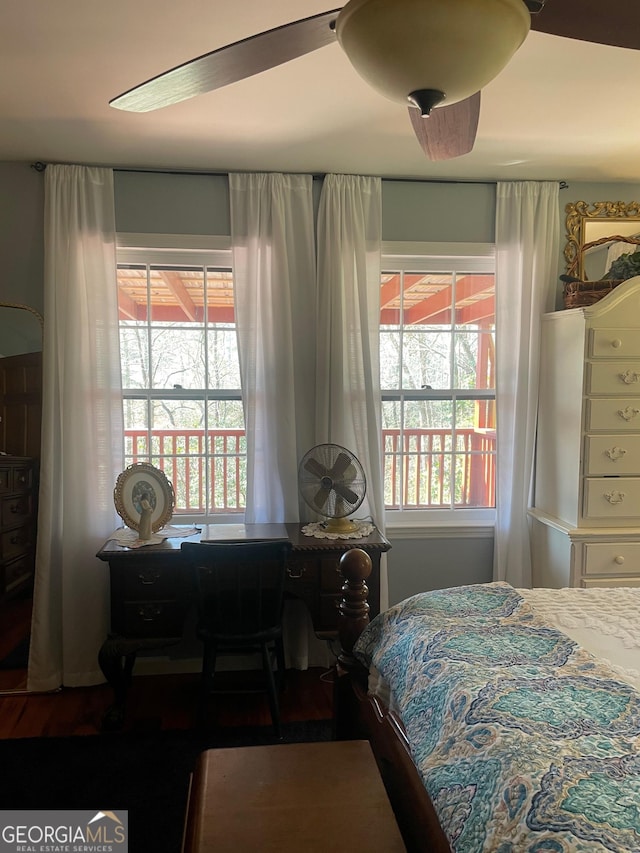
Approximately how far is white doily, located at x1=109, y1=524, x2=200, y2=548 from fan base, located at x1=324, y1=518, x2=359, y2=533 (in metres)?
0.63

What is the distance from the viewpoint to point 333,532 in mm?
2705

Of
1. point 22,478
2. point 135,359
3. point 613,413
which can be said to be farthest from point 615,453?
point 22,478

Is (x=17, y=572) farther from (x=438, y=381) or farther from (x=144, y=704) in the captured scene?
(x=438, y=381)

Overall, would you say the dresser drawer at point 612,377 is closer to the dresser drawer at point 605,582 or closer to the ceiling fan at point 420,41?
the dresser drawer at point 605,582

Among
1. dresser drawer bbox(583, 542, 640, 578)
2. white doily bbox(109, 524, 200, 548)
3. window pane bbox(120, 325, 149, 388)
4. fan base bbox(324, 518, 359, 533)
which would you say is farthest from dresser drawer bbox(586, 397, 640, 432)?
window pane bbox(120, 325, 149, 388)

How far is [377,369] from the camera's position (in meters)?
2.96

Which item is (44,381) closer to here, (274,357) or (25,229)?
(25,229)

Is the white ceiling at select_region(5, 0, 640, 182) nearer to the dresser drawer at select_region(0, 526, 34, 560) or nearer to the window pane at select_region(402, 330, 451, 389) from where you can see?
the window pane at select_region(402, 330, 451, 389)

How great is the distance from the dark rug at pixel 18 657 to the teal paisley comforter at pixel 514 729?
224 cm

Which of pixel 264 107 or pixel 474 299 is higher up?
pixel 264 107

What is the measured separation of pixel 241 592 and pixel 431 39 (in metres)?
2.01

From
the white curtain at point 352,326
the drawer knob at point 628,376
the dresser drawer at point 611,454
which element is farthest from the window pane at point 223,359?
the drawer knob at point 628,376

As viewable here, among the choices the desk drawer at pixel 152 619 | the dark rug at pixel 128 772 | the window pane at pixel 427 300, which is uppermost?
the window pane at pixel 427 300

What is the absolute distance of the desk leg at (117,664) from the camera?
248 cm
